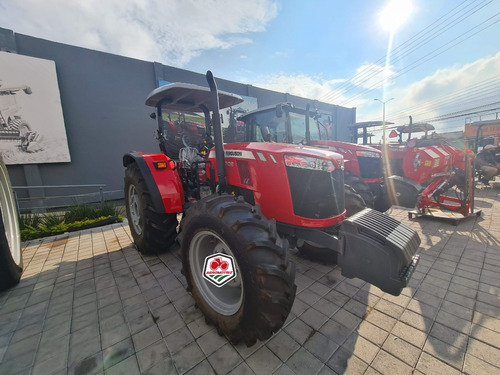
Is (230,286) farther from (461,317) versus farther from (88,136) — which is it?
(88,136)

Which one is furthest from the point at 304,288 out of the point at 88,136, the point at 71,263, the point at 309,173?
the point at 88,136

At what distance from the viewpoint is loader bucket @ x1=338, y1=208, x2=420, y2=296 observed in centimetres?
152

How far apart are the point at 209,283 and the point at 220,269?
38cm

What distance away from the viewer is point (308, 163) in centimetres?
196

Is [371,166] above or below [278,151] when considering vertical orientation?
below

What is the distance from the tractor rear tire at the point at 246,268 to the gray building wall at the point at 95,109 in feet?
28.5

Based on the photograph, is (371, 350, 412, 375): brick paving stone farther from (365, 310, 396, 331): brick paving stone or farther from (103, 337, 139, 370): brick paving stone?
(103, 337, 139, 370): brick paving stone

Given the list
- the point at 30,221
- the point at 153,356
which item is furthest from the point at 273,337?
the point at 30,221

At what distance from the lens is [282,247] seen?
1505mm

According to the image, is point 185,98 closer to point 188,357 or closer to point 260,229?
point 260,229

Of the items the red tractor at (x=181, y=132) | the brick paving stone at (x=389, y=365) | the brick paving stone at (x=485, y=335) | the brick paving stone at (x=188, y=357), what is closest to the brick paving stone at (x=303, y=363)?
the brick paving stone at (x=389, y=365)

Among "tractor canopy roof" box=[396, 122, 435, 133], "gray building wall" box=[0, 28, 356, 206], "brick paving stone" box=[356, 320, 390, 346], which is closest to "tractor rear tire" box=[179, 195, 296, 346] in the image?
"brick paving stone" box=[356, 320, 390, 346]

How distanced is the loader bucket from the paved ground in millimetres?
558

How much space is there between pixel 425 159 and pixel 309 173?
18.7ft
